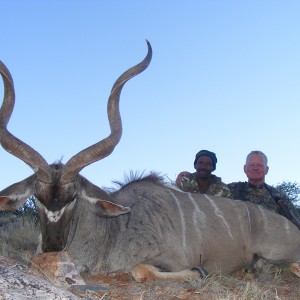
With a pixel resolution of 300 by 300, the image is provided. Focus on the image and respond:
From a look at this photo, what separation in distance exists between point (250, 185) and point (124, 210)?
119 inches

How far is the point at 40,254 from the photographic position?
4.25 meters

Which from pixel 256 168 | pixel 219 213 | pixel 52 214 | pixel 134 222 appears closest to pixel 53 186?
pixel 52 214

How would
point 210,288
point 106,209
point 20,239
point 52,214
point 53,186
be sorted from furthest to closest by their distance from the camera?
1. point 20,239
2. point 106,209
3. point 53,186
4. point 52,214
5. point 210,288

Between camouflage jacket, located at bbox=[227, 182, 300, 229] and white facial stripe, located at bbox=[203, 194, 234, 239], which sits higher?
camouflage jacket, located at bbox=[227, 182, 300, 229]

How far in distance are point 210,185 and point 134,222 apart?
2.38m

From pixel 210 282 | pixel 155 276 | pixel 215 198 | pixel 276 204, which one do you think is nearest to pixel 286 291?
pixel 210 282

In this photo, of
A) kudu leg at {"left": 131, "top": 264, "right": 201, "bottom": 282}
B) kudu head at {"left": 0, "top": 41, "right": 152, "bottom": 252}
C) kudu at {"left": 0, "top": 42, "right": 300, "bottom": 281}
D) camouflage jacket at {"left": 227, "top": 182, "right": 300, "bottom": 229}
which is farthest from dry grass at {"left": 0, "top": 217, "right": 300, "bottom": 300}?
camouflage jacket at {"left": 227, "top": 182, "right": 300, "bottom": 229}

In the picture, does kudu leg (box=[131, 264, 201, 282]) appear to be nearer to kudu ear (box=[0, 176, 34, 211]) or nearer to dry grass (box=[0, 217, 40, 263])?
kudu ear (box=[0, 176, 34, 211])

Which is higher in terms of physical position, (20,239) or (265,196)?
(265,196)

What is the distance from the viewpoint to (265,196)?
23.7ft

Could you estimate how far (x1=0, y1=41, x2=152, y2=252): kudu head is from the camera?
4.41 m

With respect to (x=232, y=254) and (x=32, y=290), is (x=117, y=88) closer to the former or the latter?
(x=232, y=254)

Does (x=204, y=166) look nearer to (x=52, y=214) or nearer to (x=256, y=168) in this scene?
(x=256, y=168)

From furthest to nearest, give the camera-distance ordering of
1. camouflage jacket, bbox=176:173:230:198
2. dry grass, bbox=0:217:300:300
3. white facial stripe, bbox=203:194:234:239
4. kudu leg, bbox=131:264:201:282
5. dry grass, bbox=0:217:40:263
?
camouflage jacket, bbox=176:173:230:198 → dry grass, bbox=0:217:40:263 → white facial stripe, bbox=203:194:234:239 → kudu leg, bbox=131:264:201:282 → dry grass, bbox=0:217:300:300
